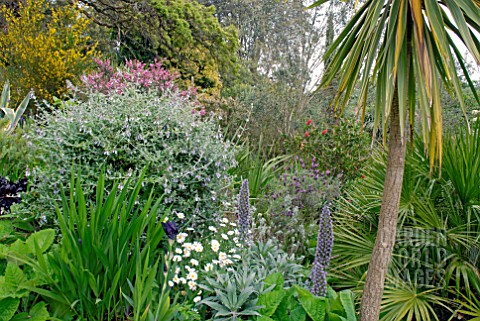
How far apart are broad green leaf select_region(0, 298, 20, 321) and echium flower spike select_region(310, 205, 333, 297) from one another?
69.1 inches

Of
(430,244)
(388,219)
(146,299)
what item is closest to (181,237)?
(146,299)

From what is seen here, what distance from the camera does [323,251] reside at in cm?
266

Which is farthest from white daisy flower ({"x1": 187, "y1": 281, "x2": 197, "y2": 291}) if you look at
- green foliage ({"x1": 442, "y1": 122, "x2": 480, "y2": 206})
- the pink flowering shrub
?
the pink flowering shrub

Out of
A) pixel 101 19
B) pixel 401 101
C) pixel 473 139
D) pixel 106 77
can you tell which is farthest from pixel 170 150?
pixel 101 19

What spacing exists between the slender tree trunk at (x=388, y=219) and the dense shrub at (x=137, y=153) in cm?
151

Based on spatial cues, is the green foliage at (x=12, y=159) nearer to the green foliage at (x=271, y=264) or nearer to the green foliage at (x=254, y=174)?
the green foliage at (x=254, y=174)

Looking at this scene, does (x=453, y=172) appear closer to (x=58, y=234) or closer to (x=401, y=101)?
(x=401, y=101)

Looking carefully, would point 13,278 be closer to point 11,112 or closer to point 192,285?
point 192,285

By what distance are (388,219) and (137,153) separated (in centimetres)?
200

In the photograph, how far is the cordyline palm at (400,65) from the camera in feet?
5.92

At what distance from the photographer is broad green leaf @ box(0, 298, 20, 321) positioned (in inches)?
92.3

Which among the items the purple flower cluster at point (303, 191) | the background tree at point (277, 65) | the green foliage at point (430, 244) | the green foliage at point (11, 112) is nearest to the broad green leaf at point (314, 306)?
the green foliage at point (430, 244)

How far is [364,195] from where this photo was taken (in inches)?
141

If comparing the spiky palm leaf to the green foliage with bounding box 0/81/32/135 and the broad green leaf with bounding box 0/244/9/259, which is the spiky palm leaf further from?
the green foliage with bounding box 0/81/32/135
